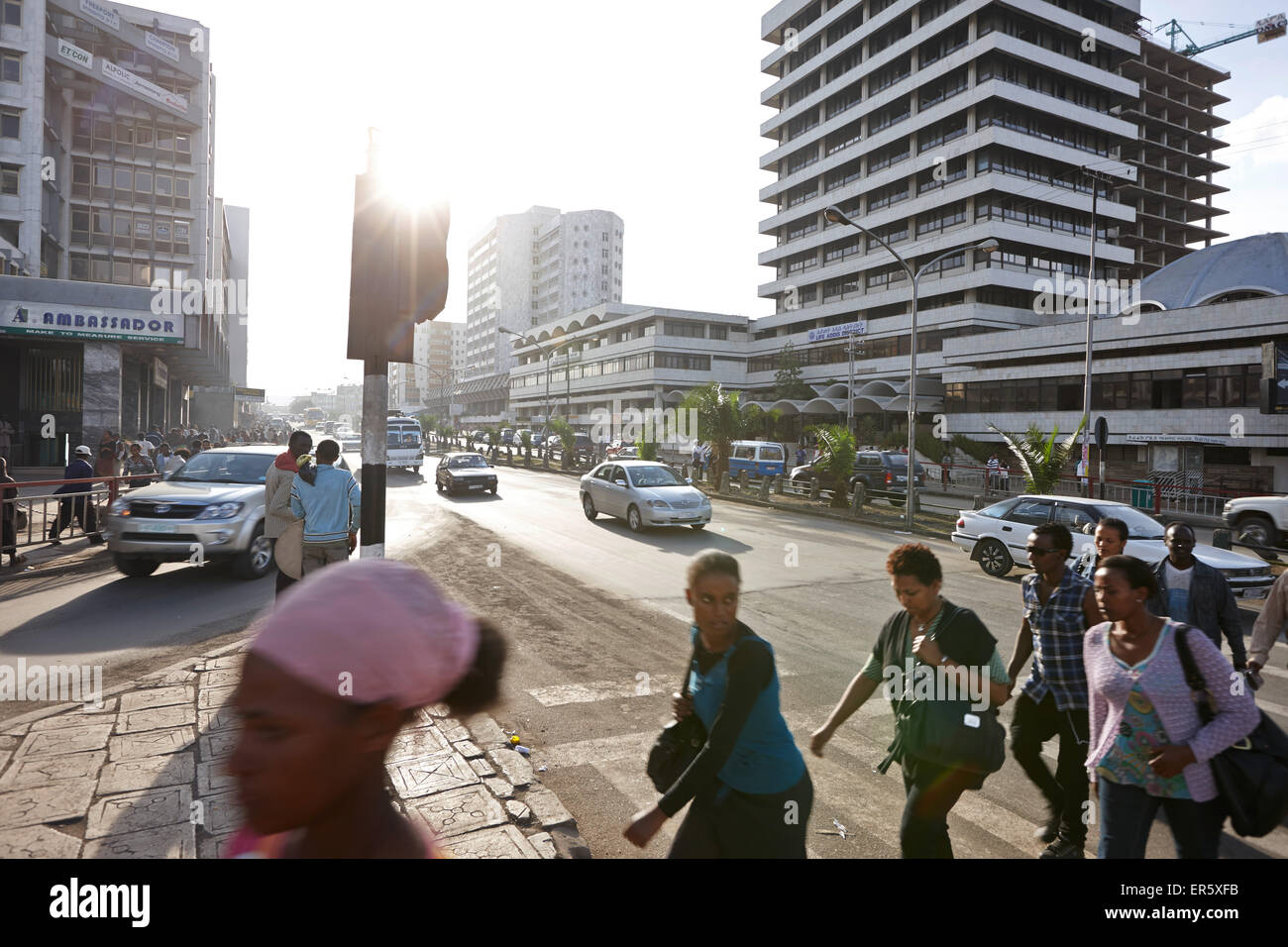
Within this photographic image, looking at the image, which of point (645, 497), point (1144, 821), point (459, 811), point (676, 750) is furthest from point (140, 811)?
point (645, 497)

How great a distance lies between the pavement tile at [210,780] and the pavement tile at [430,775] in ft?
2.76

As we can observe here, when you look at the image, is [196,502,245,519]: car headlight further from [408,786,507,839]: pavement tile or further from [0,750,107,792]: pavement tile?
[408,786,507,839]: pavement tile

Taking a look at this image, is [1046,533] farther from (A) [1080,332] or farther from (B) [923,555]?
(A) [1080,332]

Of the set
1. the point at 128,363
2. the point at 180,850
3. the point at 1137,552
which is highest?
the point at 128,363

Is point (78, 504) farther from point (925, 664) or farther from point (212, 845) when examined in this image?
point (925, 664)

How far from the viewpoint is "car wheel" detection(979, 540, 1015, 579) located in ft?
39.2

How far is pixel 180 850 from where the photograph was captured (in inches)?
128

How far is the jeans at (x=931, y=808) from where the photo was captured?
2889 millimetres

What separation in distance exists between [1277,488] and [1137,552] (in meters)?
28.3

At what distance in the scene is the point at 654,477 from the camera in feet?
54.7

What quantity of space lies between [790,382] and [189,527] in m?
54.9

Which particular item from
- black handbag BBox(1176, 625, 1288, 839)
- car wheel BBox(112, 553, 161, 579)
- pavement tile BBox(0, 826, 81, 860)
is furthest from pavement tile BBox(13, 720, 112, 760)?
car wheel BBox(112, 553, 161, 579)
